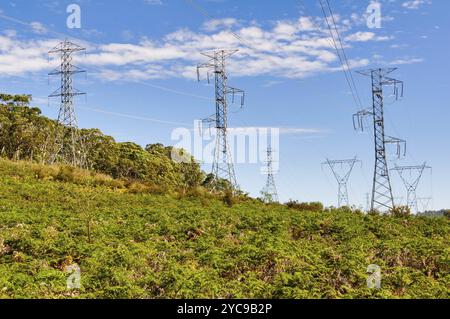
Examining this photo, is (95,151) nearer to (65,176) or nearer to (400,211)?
(65,176)

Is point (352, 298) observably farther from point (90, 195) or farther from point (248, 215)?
point (90, 195)

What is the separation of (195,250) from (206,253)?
981mm

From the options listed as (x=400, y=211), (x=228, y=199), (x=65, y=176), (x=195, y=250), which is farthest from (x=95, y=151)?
(x=195, y=250)

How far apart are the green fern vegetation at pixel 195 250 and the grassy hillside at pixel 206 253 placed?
0.03 m

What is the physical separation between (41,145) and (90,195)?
44.6 m

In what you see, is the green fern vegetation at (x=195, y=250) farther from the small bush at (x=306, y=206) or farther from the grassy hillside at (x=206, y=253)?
the small bush at (x=306, y=206)

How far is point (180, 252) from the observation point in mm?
12359

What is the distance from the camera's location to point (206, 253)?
1183 centimetres

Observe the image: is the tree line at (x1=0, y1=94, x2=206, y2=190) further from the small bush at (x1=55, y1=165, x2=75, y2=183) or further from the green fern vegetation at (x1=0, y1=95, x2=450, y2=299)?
the green fern vegetation at (x1=0, y1=95, x2=450, y2=299)

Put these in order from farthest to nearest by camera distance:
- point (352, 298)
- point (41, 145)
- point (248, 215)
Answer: point (41, 145)
point (248, 215)
point (352, 298)

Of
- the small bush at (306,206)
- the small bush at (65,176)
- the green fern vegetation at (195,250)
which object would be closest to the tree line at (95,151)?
the small bush at (65,176)

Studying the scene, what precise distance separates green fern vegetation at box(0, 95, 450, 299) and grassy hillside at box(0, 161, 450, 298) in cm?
3
